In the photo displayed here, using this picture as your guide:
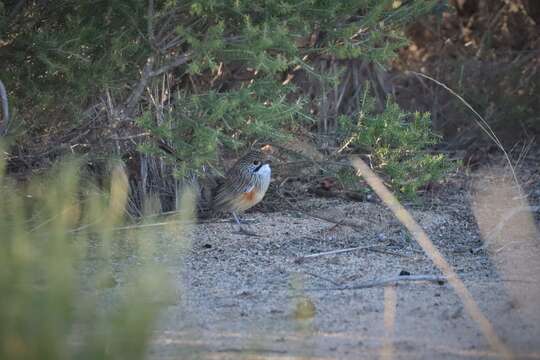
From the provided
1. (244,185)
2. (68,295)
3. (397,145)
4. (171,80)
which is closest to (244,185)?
(244,185)

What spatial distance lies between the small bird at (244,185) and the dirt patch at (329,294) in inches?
7.0

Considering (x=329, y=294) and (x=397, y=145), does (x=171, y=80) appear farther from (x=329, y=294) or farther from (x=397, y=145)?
(x=329, y=294)

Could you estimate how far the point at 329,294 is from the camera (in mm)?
4941

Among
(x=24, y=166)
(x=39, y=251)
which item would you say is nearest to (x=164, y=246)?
(x=24, y=166)

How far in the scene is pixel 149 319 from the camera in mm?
3148

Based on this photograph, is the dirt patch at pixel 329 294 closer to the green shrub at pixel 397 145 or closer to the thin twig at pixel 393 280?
the thin twig at pixel 393 280

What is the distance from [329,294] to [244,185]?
1891 mm

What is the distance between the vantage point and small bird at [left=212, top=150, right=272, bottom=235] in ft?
21.9

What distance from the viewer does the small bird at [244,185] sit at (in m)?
6.69

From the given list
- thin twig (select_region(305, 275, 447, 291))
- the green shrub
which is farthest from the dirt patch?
the green shrub

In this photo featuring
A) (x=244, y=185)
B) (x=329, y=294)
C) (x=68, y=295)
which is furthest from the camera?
(x=244, y=185)

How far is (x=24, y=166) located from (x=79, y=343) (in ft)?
8.39

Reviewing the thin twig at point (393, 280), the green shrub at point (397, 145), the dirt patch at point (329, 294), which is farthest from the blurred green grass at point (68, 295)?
the green shrub at point (397, 145)

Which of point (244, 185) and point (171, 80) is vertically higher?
point (171, 80)
